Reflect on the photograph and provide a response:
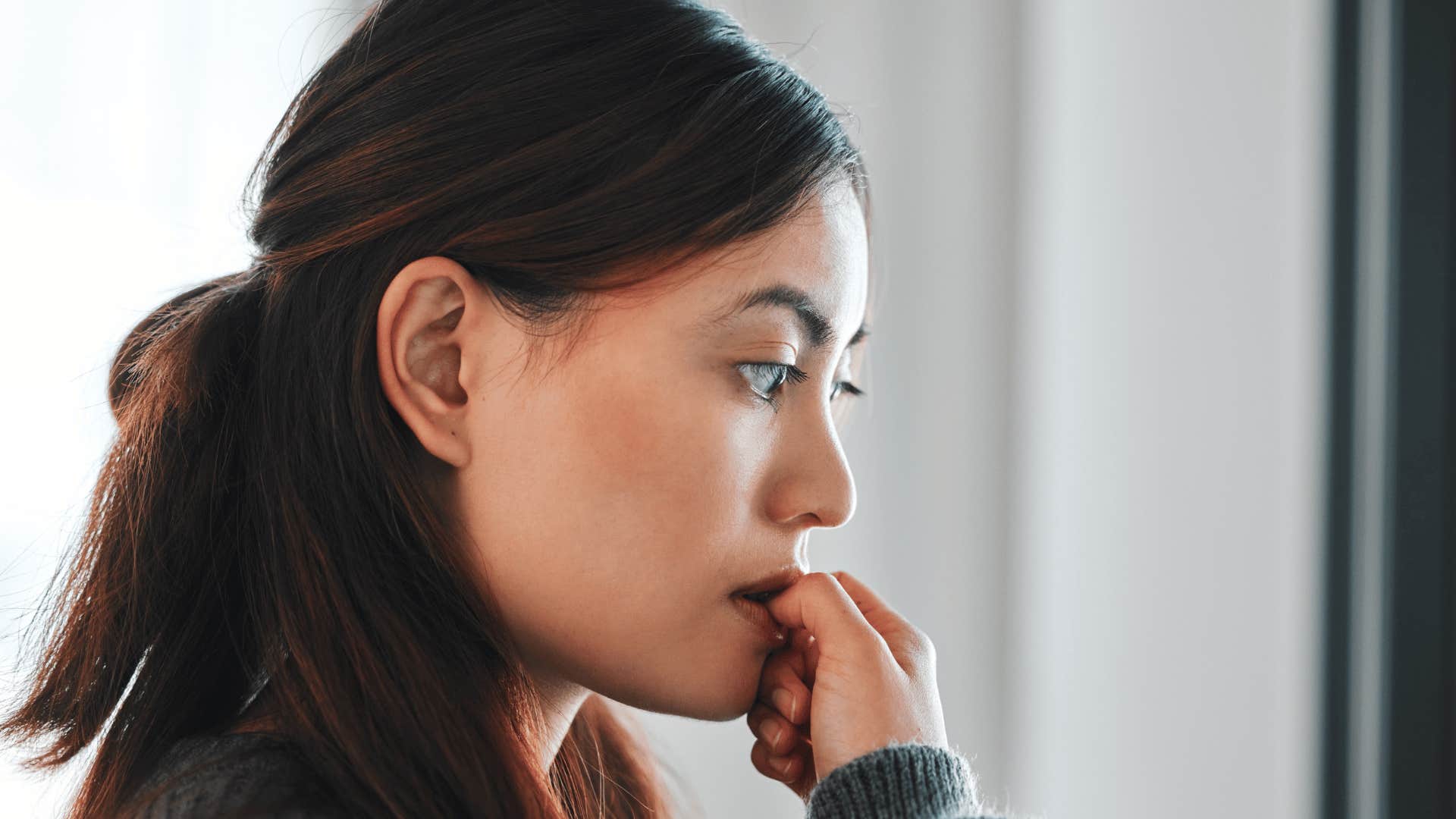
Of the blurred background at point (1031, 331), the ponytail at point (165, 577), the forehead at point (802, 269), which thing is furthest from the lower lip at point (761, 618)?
the blurred background at point (1031, 331)

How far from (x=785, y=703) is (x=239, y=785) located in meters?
0.40

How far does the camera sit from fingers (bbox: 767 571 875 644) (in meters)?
0.85

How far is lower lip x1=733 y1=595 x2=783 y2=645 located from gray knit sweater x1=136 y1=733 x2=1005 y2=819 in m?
0.12

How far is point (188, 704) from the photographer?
30.8 inches

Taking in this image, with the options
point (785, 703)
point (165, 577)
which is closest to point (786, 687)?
point (785, 703)

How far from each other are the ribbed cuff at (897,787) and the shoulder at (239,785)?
1.06ft

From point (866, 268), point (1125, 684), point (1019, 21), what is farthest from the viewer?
point (1019, 21)

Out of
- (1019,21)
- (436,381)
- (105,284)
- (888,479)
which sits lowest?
(888,479)

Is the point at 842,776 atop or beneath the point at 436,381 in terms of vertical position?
beneath

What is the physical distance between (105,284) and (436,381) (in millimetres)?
1066

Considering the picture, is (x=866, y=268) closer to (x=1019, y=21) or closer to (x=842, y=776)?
(x=842, y=776)

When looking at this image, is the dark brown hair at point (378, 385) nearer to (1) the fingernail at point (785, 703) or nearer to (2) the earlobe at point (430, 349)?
(2) the earlobe at point (430, 349)

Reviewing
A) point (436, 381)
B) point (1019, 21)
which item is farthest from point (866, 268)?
point (1019, 21)

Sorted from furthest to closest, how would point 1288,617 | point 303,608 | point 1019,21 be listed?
1. point 1019,21
2. point 1288,617
3. point 303,608
